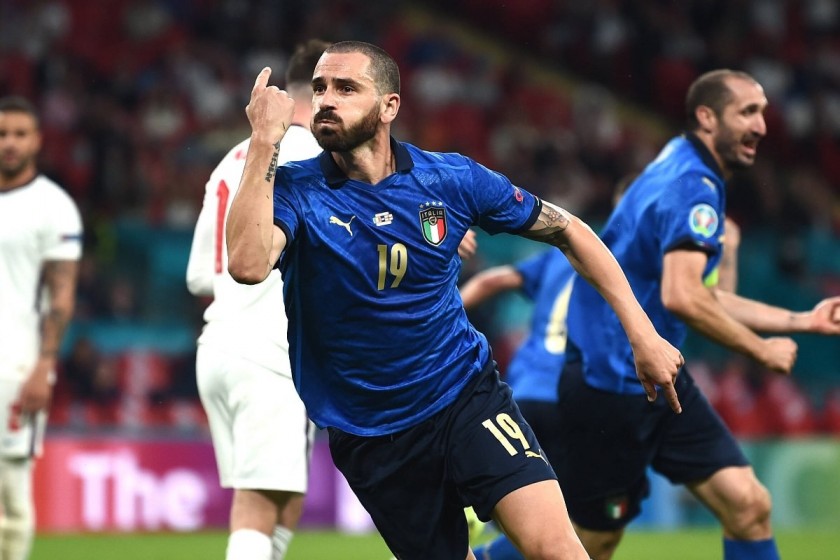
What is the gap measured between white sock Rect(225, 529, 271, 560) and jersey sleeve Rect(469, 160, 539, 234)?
1.59m

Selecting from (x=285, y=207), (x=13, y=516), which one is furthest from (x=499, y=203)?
(x=13, y=516)

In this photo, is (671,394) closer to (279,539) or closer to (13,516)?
(279,539)

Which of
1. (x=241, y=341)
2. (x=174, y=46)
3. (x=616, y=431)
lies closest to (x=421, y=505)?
(x=241, y=341)

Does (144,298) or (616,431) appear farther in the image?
(144,298)

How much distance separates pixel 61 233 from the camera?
23.6 ft

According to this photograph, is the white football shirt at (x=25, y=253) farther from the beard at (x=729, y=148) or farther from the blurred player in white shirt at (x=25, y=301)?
the beard at (x=729, y=148)

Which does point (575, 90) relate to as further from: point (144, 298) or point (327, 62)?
point (327, 62)

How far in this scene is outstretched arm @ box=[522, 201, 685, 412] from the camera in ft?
14.9

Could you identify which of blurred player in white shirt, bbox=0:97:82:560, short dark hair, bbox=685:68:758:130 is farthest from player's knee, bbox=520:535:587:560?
blurred player in white shirt, bbox=0:97:82:560

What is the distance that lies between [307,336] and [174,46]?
12900 mm

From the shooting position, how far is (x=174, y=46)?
55.2ft

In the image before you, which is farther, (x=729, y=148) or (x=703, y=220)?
(x=729, y=148)

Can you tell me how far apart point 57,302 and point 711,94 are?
3507 mm

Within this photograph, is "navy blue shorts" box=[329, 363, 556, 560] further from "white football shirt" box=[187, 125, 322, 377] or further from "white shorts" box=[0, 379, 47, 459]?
"white shorts" box=[0, 379, 47, 459]
